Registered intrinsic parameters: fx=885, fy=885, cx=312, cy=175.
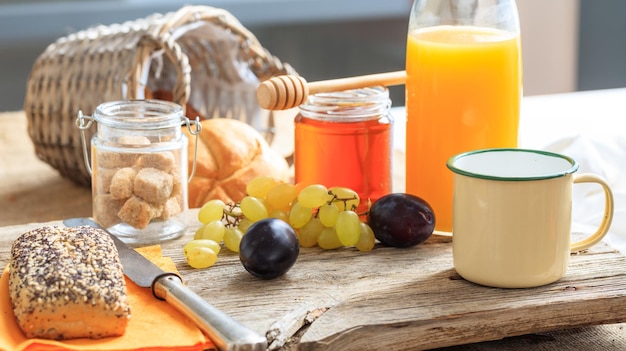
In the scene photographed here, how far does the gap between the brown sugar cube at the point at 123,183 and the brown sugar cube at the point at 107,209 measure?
0.06 ft

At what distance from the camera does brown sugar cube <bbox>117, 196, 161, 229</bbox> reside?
1.05 meters

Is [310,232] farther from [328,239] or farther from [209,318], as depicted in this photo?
[209,318]

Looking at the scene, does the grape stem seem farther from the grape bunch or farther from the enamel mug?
the enamel mug

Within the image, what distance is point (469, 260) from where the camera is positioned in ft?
2.95

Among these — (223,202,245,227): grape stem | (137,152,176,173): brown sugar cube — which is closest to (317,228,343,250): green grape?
(223,202,245,227): grape stem

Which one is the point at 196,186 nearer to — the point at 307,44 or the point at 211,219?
the point at 211,219

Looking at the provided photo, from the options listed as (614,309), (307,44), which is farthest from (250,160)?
(307,44)

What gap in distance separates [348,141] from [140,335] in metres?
0.42

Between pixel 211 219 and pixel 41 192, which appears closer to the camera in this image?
pixel 211 219

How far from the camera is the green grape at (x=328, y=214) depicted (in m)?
1.03

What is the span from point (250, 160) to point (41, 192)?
0.41 meters

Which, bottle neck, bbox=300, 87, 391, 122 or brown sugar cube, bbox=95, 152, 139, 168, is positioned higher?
bottle neck, bbox=300, 87, 391, 122

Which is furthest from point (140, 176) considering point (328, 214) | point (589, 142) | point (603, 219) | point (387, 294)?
point (589, 142)

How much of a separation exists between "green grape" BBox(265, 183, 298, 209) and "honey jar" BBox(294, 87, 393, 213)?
7 cm
